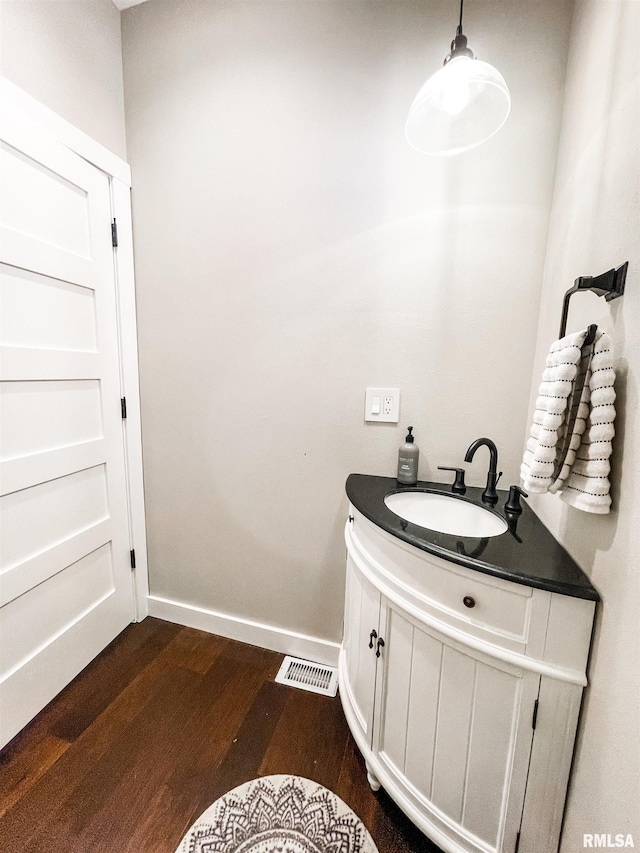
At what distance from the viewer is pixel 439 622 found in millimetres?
857

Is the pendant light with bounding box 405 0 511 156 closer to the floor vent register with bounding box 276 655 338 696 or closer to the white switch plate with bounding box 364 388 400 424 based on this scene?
the white switch plate with bounding box 364 388 400 424

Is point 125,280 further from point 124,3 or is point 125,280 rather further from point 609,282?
point 609,282

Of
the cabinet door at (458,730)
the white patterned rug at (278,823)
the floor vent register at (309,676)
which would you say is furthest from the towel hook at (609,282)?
the floor vent register at (309,676)

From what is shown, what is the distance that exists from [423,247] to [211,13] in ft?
4.22

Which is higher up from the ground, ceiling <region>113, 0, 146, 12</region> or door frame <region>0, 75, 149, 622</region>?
ceiling <region>113, 0, 146, 12</region>

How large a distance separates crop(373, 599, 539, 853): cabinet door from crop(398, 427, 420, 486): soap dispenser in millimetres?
472

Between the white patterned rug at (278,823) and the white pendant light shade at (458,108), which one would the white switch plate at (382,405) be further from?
the white patterned rug at (278,823)

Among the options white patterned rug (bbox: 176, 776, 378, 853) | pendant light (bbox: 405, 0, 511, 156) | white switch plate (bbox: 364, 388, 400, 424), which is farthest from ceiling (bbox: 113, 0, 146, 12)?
white patterned rug (bbox: 176, 776, 378, 853)

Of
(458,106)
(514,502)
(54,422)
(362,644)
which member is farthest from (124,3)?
(362,644)

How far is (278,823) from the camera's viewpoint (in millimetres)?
997

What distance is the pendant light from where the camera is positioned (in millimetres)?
884

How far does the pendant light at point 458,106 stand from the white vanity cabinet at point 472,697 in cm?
121

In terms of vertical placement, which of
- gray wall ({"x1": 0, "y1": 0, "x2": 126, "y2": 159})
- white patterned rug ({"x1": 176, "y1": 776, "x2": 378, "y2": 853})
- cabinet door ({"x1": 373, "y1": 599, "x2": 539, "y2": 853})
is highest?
gray wall ({"x1": 0, "y1": 0, "x2": 126, "y2": 159})

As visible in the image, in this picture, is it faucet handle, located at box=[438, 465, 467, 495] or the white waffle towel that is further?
faucet handle, located at box=[438, 465, 467, 495]
